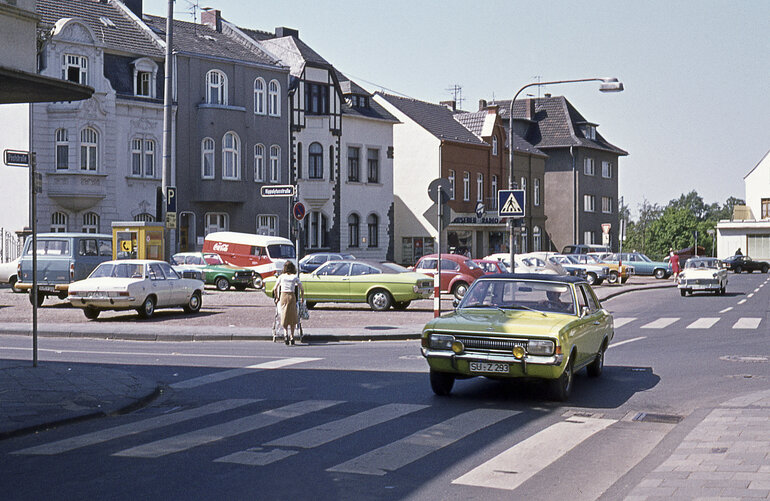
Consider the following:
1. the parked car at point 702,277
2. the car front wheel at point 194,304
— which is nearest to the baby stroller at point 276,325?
the car front wheel at point 194,304

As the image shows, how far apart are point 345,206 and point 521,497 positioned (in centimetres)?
4851

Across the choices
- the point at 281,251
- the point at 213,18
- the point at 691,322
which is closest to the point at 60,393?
the point at 691,322

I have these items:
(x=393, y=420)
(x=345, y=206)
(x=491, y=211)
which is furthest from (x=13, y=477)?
(x=491, y=211)

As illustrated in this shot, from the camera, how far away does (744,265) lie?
227 feet

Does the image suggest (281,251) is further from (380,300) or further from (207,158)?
(380,300)

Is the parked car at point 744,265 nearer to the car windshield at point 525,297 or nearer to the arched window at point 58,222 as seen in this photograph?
the arched window at point 58,222

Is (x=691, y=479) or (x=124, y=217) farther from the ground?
(x=124, y=217)

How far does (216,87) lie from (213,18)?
7.71 meters

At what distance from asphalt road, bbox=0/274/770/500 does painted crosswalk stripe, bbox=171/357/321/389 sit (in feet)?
0.16

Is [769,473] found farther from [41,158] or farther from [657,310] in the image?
[41,158]

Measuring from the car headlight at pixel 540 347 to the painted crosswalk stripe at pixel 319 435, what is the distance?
1.31 meters

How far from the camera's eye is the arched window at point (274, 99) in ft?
161

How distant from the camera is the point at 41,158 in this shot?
40.4 metres

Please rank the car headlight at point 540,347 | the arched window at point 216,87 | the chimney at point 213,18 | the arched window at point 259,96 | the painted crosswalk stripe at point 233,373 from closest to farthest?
the car headlight at point 540,347 → the painted crosswalk stripe at point 233,373 → the arched window at point 216,87 → the arched window at point 259,96 → the chimney at point 213,18
